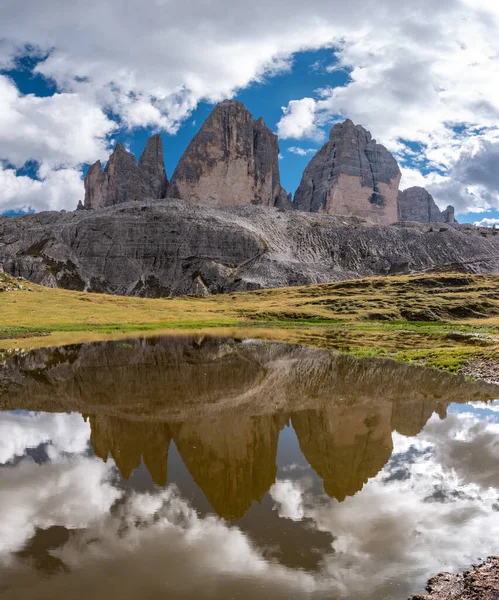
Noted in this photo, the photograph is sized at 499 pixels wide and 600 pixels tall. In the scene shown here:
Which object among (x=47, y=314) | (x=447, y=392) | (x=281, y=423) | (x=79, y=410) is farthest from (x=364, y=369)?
(x=47, y=314)

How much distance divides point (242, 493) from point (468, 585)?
5.09 metres

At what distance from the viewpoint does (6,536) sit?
931cm

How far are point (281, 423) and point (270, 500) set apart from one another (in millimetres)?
6966

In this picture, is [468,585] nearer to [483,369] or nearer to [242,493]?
[242,493]

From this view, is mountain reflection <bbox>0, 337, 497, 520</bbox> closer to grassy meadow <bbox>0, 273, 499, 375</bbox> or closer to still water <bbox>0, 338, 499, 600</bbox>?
still water <bbox>0, 338, 499, 600</bbox>

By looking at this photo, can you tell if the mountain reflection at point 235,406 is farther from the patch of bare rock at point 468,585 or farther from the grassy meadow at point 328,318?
the grassy meadow at point 328,318

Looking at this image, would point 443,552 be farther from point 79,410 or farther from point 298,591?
point 79,410

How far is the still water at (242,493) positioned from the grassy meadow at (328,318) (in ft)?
58.6

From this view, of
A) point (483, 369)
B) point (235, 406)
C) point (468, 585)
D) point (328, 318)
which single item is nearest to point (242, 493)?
point (468, 585)

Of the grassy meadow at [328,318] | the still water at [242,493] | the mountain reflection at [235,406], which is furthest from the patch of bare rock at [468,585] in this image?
the grassy meadow at [328,318]

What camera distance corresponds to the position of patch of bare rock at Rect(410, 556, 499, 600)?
24.5ft

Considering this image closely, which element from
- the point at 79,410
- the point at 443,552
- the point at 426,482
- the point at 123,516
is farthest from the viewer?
the point at 79,410

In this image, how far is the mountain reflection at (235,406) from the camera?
42.5ft

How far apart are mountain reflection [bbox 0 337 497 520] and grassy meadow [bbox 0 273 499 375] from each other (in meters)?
8.55
